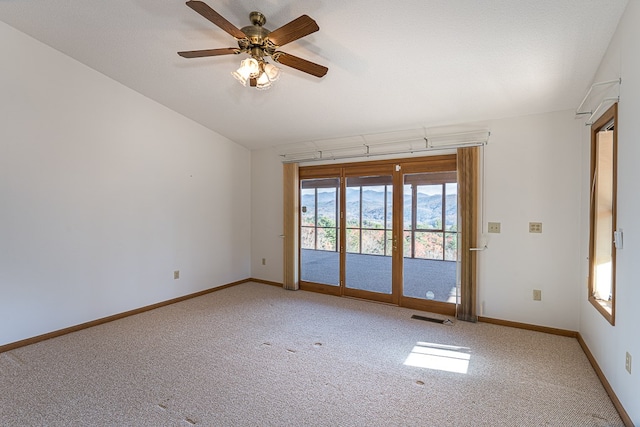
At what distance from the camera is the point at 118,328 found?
357cm

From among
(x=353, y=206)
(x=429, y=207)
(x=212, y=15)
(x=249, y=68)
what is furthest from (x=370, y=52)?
(x=353, y=206)

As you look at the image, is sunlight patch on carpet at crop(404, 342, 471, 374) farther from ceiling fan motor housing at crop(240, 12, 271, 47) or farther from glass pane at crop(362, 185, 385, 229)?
ceiling fan motor housing at crop(240, 12, 271, 47)

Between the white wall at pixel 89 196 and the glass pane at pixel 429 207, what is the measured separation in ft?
10.4

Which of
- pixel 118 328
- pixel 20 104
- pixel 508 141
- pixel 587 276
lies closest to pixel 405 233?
pixel 508 141

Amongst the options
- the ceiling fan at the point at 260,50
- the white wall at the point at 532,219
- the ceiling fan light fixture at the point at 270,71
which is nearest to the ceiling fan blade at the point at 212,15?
the ceiling fan at the point at 260,50

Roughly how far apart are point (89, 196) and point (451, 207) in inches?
170

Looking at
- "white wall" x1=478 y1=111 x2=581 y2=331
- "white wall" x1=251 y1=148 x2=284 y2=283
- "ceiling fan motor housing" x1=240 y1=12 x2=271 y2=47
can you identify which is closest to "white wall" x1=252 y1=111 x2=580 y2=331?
"white wall" x1=478 y1=111 x2=581 y2=331

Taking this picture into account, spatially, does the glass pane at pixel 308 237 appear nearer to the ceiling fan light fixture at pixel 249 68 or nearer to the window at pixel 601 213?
the ceiling fan light fixture at pixel 249 68

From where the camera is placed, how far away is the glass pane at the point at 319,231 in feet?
16.3

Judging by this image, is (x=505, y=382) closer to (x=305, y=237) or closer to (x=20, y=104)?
(x=305, y=237)

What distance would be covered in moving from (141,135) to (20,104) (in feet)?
3.92

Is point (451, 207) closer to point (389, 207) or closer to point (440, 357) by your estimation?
point (389, 207)

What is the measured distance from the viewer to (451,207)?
400 centimetres

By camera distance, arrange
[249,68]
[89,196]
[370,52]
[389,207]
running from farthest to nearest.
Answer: [389,207] < [89,196] < [370,52] < [249,68]
